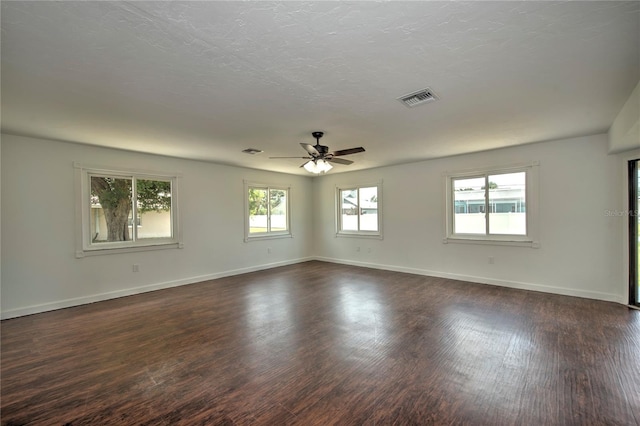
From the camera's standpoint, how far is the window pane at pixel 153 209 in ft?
17.7

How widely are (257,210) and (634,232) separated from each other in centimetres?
707

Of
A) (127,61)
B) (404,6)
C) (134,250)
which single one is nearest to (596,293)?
(404,6)

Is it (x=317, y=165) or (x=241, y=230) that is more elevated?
(x=317, y=165)

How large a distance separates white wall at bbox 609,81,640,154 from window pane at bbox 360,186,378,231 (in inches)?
172

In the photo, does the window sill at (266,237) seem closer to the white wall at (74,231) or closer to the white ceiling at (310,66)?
the white wall at (74,231)

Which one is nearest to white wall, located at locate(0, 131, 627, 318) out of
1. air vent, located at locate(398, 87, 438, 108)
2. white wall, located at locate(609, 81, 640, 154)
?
white wall, located at locate(609, 81, 640, 154)

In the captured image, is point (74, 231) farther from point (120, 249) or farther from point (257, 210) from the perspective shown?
point (257, 210)

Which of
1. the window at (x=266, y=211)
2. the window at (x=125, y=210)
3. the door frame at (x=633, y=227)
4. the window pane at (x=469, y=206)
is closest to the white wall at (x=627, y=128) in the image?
the door frame at (x=633, y=227)

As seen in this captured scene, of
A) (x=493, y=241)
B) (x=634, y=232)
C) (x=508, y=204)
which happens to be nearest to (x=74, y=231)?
(x=493, y=241)

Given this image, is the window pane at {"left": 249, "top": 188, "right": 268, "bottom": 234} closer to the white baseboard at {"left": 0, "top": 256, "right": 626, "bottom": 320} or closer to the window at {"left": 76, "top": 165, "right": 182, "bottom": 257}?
the white baseboard at {"left": 0, "top": 256, "right": 626, "bottom": 320}

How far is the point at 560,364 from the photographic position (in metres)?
2.61

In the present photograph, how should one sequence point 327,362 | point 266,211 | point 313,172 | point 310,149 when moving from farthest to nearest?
1. point 266,211
2. point 313,172
3. point 310,149
4. point 327,362

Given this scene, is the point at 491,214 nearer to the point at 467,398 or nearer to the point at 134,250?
the point at 467,398

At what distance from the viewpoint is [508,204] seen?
17.6 feet
